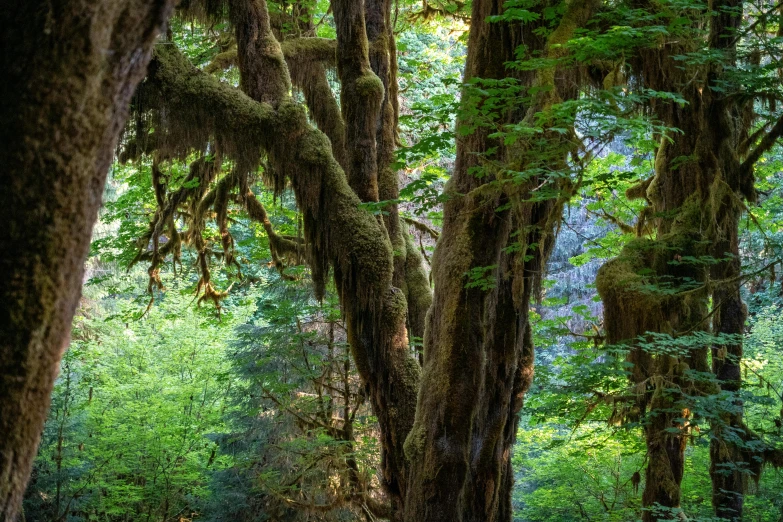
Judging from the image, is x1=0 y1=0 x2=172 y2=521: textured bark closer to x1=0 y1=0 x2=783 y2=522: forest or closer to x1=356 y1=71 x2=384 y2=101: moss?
x1=0 y1=0 x2=783 y2=522: forest

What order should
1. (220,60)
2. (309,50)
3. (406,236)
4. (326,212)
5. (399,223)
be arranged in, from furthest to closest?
(220,60)
(406,236)
(309,50)
(399,223)
(326,212)

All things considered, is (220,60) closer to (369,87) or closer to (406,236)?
(369,87)

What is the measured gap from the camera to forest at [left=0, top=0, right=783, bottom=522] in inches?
56.7

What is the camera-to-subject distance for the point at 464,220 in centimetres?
571

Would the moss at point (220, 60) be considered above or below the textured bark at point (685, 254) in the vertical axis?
above

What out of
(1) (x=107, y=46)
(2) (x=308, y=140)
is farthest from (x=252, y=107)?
(1) (x=107, y=46)

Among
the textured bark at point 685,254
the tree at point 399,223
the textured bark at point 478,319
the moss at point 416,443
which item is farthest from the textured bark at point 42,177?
the textured bark at point 685,254

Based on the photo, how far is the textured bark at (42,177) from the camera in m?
1.38

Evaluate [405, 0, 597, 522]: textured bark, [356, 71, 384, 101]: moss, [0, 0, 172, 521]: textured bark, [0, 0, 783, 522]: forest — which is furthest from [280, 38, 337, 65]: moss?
[0, 0, 172, 521]: textured bark

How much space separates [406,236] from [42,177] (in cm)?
772

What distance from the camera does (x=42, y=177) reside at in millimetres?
1389

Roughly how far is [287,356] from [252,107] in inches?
228

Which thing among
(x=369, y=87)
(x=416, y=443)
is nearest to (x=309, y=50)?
(x=369, y=87)

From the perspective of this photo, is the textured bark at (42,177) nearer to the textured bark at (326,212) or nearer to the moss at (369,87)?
the textured bark at (326,212)
